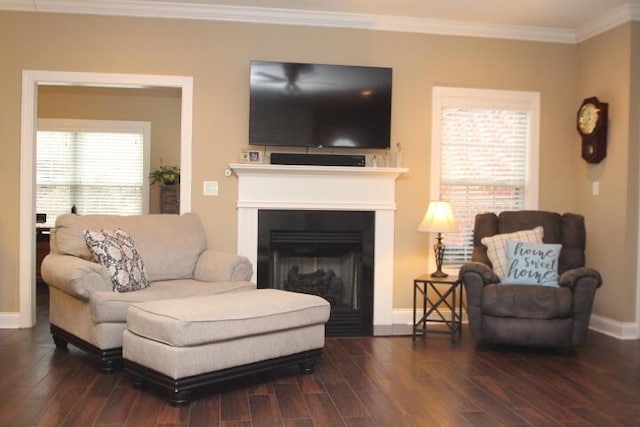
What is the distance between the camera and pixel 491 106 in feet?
17.8

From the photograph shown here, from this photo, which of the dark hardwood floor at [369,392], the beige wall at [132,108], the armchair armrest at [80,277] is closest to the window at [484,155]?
the dark hardwood floor at [369,392]

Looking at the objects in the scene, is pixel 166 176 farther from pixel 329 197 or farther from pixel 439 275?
pixel 439 275

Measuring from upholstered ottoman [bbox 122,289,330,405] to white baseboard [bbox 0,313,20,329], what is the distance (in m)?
1.90

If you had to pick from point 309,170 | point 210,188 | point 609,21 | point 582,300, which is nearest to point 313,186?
point 309,170

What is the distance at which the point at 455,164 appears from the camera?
5.42 m

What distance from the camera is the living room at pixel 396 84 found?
15.9 feet

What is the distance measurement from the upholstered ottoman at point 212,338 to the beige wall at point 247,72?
1542 mm

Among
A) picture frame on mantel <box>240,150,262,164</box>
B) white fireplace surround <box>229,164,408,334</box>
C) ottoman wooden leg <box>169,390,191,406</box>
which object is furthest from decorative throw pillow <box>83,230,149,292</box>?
picture frame on mantel <box>240,150,262,164</box>

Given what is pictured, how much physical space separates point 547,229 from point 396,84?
5.64 feet

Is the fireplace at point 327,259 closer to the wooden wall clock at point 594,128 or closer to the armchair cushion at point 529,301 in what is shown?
the armchair cushion at point 529,301

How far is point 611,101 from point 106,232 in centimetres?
407

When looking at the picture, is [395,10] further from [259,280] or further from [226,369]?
[226,369]

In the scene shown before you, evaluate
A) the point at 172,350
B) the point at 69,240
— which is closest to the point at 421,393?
the point at 172,350

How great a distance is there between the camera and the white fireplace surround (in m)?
4.94
